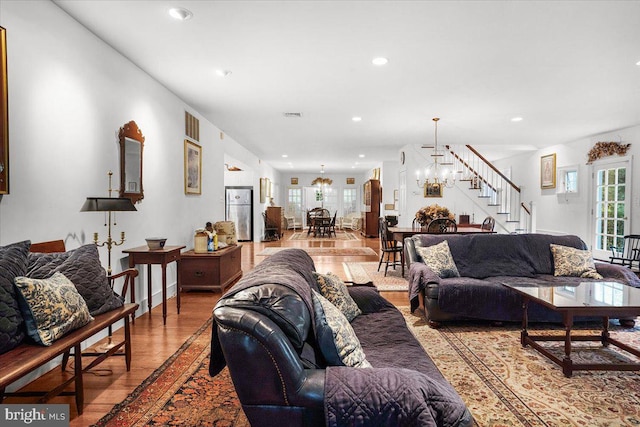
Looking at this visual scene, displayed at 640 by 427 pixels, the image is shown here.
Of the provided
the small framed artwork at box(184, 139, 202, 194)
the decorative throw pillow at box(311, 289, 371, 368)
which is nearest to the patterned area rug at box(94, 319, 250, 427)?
the decorative throw pillow at box(311, 289, 371, 368)

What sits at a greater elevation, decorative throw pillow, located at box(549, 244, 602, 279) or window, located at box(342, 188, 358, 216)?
window, located at box(342, 188, 358, 216)

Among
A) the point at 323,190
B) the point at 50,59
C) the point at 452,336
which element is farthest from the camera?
the point at 323,190

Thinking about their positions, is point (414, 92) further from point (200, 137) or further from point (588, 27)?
point (200, 137)

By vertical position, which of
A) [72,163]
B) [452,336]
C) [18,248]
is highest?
[72,163]

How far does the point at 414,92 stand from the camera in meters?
4.82

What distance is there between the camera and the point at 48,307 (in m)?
1.89

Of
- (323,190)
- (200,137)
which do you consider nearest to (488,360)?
(200,137)

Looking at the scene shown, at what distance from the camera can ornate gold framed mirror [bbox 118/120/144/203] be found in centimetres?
361

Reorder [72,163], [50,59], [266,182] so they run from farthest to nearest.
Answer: [266,182] < [72,163] < [50,59]

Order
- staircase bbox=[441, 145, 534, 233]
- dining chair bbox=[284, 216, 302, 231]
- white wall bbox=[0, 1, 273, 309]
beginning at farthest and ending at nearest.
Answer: dining chair bbox=[284, 216, 302, 231], staircase bbox=[441, 145, 534, 233], white wall bbox=[0, 1, 273, 309]

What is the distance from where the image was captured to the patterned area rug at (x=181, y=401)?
204 cm

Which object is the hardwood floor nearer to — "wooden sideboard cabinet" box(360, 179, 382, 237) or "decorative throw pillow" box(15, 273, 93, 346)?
"decorative throw pillow" box(15, 273, 93, 346)

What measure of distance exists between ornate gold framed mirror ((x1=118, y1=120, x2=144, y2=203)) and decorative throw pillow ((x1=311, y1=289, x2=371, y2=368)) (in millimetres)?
2725

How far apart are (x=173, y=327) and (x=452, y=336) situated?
259 cm
